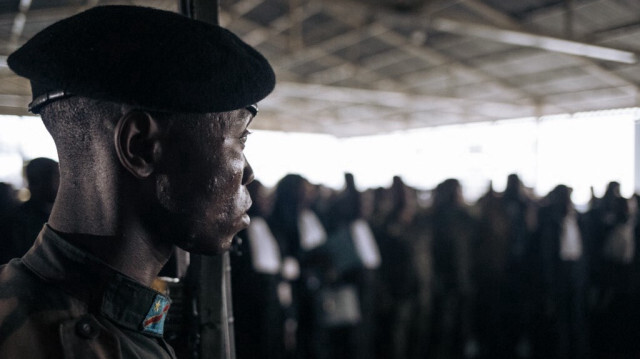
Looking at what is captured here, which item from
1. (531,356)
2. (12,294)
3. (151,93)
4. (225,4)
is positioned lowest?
(531,356)

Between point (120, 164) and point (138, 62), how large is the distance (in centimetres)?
14

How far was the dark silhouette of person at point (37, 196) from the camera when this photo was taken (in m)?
2.06

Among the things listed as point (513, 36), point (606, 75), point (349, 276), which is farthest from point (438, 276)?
point (606, 75)

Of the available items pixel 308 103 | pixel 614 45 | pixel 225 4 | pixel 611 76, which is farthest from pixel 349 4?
pixel 308 103

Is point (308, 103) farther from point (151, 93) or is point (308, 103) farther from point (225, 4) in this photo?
point (151, 93)

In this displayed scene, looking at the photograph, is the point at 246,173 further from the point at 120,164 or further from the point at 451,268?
the point at 451,268

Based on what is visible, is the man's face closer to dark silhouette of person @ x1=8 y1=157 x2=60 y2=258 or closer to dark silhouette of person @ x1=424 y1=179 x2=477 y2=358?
dark silhouette of person @ x1=8 y1=157 x2=60 y2=258

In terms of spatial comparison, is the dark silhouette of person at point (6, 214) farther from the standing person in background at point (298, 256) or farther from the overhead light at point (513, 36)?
the overhead light at point (513, 36)

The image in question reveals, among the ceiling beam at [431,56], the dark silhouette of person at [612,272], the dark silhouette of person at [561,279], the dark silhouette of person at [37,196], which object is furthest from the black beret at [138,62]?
the ceiling beam at [431,56]

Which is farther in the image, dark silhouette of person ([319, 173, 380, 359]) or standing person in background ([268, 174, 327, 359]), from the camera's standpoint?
dark silhouette of person ([319, 173, 380, 359])

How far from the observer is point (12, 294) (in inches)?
26.8

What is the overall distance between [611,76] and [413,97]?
3.70 m

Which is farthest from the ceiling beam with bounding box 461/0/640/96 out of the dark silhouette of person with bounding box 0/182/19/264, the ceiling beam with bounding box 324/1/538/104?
the dark silhouette of person with bounding box 0/182/19/264

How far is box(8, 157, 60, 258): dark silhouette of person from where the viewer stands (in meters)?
2.06
